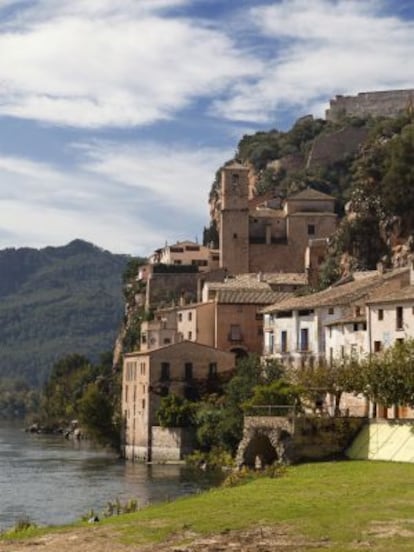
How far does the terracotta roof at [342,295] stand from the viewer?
7706 cm

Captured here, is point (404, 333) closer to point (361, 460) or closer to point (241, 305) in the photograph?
point (361, 460)

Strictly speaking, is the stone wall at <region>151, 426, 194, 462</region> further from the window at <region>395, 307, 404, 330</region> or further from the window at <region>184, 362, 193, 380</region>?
the window at <region>395, 307, 404, 330</region>

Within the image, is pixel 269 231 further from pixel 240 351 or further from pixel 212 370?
pixel 212 370

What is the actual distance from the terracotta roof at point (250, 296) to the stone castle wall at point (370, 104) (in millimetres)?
87119

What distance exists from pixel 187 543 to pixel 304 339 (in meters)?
51.9

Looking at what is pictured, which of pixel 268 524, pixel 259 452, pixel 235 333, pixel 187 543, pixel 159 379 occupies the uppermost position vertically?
pixel 235 333

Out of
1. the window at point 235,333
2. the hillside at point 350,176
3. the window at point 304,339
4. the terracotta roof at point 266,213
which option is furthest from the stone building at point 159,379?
the terracotta roof at point 266,213

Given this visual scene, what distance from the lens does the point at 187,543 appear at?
29.4 m

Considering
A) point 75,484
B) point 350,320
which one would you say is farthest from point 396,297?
point 75,484

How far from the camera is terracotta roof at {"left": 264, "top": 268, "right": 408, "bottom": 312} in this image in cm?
7706

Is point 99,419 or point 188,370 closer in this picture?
point 188,370

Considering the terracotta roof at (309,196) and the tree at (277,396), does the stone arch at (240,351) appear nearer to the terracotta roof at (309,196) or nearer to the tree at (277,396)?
the tree at (277,396)

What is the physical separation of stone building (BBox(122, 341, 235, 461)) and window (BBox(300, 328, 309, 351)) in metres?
9.31

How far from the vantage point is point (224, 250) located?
132m
